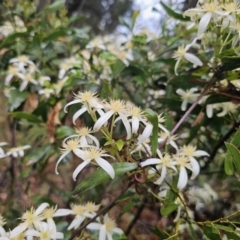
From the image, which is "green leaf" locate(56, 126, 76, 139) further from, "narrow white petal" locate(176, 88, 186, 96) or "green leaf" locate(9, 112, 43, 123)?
"narrow white petal" locate(176, 88, 186, 96)

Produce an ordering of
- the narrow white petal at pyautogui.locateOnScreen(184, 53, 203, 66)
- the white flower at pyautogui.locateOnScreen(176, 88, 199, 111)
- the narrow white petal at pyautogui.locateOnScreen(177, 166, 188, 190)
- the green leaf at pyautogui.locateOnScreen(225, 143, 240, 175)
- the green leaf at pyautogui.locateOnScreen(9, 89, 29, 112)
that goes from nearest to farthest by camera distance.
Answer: the green leaf at pyautogui.locateOnScreen(225, 143, 240, 175) → the narrow white petal at pyautogui.locateOnScreen(177, 166, 188, 190) → the narrow white petal at pyautogui.locateOnScreen(184, 53, 203, 66) → the white flower at pyautogui.locateOnScreen(176, 88, 199, 111) → the green leaf at pyautogui.locateOnScreen(9, 89, 29, 112)

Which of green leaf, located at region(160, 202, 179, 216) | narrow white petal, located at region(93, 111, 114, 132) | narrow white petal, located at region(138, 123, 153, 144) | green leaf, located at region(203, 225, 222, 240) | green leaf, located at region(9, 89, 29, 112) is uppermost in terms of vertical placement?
narrow white petal, located at region(93, 111, 114, 132)

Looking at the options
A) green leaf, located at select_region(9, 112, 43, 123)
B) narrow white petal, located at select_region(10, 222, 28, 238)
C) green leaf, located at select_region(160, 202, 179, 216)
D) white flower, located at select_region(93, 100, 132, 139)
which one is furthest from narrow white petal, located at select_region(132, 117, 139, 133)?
green leaf, located at select_region(9, 112, 43, 123)

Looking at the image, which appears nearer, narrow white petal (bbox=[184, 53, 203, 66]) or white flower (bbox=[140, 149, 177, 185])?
white flower (bbox=[140, 149, 177, 185])

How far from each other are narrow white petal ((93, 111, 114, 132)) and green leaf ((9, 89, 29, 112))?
0.45 m

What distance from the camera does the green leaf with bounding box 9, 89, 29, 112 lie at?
38.9 inches

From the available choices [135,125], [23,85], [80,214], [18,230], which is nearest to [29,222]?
[18,230]

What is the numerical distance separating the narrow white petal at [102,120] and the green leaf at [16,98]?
0.45m

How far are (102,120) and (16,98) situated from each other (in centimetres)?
48

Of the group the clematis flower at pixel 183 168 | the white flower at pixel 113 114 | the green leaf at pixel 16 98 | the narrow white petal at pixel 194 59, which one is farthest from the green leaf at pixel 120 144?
the green leaf at pixel 16 98

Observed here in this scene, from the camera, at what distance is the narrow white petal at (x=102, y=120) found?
0.57m

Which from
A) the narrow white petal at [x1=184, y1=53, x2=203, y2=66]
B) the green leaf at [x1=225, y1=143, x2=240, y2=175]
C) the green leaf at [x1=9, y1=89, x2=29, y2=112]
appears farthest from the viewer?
the green leaf at [x1=9, y1=89, x2=29, y2=112]

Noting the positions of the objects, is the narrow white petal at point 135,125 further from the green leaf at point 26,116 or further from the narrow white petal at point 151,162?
the green leaf at point 26,116

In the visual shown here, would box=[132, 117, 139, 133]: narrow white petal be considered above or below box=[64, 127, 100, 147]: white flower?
above
